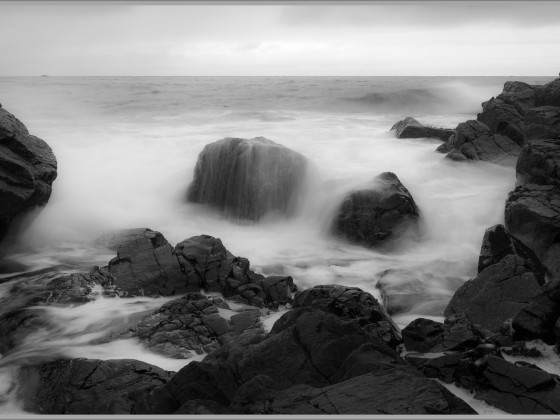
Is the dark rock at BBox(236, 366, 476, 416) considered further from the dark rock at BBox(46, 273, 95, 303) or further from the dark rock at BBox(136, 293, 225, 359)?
the dark rock at BBox(46, 273, 95, 303)

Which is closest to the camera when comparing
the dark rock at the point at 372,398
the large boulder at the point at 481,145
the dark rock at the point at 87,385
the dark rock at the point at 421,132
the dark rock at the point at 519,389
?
the dark rock at the point at 372,398

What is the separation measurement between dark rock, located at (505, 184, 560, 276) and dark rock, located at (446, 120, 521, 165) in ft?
15.6

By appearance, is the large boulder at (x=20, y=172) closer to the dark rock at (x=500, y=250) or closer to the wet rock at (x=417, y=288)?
the wet rock at (x=417, y=288)

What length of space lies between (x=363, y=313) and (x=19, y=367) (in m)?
4.83

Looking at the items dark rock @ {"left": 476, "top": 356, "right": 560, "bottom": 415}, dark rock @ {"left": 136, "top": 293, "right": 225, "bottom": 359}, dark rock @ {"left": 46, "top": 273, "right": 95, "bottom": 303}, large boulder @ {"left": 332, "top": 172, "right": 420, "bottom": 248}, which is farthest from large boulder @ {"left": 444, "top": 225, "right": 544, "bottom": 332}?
dark rock @ {"left": 46, "top": 273, "right": 95, "bottom": 303}

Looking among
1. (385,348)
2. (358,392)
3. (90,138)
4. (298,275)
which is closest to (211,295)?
(298,275)

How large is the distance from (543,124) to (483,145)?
8.68ft

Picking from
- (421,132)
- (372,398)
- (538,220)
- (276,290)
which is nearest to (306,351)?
(372,398)

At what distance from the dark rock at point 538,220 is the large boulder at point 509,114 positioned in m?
6.25

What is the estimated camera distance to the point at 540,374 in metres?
4.56

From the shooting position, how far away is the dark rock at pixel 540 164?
1085 centimetres

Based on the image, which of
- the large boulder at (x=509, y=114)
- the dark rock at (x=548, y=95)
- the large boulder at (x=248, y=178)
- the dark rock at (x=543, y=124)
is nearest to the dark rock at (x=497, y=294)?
the large boulder at (x=248, y=178)

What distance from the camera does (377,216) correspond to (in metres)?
11.6

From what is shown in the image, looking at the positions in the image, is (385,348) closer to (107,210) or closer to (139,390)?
(139,390)
